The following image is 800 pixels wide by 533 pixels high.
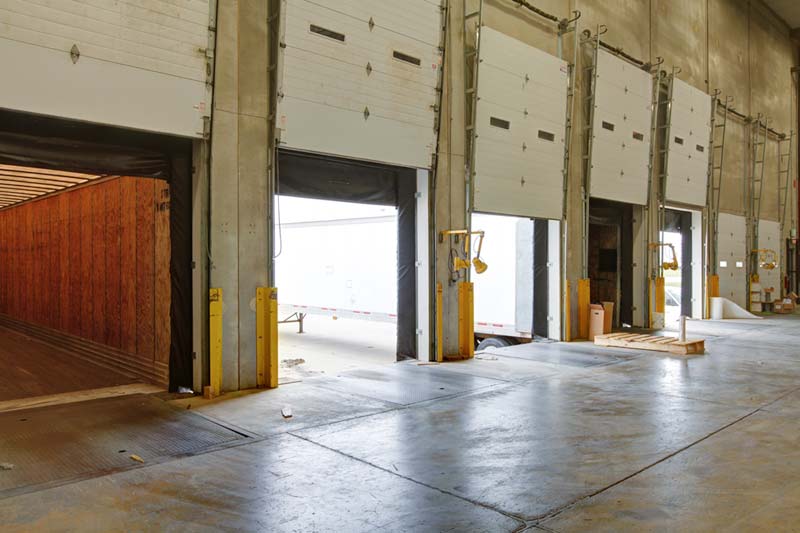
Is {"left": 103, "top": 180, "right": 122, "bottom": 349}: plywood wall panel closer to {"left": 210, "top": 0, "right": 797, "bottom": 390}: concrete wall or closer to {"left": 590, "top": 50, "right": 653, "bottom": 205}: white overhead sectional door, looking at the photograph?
{"left": 210, "top": 0, "right": 797, "bottom": 390}: concrete wall

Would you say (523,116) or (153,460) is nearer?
(153,460)

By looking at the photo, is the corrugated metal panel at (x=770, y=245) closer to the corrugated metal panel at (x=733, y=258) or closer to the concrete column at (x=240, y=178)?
the corrugated metal panel at (x=733, y=258)

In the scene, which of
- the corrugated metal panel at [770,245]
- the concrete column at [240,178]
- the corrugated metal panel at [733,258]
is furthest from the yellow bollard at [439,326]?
the corrugated metal panel at [770,245]

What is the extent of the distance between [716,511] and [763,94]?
2219 cm

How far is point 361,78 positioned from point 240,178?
2316 mm

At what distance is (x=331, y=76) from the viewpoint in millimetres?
7520

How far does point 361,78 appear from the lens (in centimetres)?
788

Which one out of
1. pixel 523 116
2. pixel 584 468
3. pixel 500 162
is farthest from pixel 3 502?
pixel 523 116

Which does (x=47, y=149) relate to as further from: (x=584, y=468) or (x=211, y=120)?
(x=584, y=468)

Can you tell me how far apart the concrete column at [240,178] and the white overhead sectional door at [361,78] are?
32cm

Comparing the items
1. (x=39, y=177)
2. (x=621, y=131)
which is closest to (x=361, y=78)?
(x=39, y=177)

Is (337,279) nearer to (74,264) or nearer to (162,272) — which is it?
(74,264)

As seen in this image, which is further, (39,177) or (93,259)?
(39,177)

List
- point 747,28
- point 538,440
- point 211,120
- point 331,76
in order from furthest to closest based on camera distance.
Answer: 1. point 747,28
2. point 331,76
3. point 211,120
4. point 538,440
